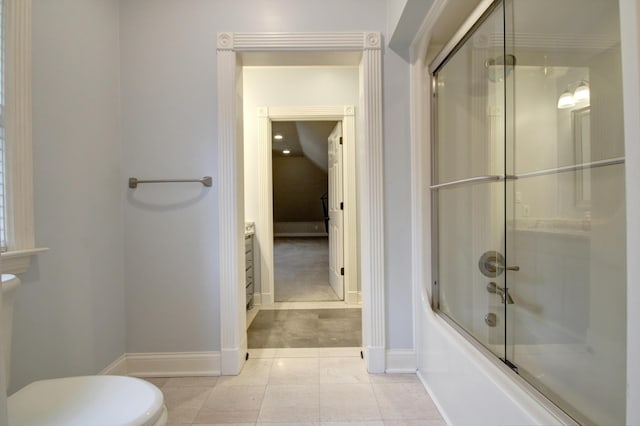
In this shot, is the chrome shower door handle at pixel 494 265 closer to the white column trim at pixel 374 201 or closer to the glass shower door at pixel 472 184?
the glass shower door at pixel 472 184

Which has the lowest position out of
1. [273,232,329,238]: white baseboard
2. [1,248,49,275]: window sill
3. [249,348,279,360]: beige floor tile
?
[249,348,279,360]: beige floor tile

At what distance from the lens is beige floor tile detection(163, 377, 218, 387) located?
170 cm

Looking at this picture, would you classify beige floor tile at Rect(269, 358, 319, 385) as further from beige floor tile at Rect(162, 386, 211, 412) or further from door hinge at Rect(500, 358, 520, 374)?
door hinge at Rect(500, 358, 520, 374)

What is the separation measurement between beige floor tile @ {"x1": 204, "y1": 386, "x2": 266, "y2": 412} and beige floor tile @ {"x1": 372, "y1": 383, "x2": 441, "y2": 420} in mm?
A: 622

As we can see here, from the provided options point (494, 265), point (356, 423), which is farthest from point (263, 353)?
point (494, 265)

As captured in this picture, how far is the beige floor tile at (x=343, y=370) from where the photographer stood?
1716 millimetres

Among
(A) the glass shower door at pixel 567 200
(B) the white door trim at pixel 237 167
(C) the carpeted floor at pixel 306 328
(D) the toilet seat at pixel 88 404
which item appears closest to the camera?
(D) the toilet seat at pixel 88 404

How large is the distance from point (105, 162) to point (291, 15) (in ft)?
4.45

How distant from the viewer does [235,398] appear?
1.56 metres

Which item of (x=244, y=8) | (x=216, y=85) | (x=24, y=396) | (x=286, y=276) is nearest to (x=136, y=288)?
(x=24, y=396)

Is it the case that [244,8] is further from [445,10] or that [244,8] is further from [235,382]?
[235,382]

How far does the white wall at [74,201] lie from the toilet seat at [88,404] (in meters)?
0.41

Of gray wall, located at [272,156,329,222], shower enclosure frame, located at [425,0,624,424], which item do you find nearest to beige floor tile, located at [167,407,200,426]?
shower enclosure frame, located at [425,0,624,424]

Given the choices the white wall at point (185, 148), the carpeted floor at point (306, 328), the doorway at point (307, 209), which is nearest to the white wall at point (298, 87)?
the doorway at point (307, 209)
